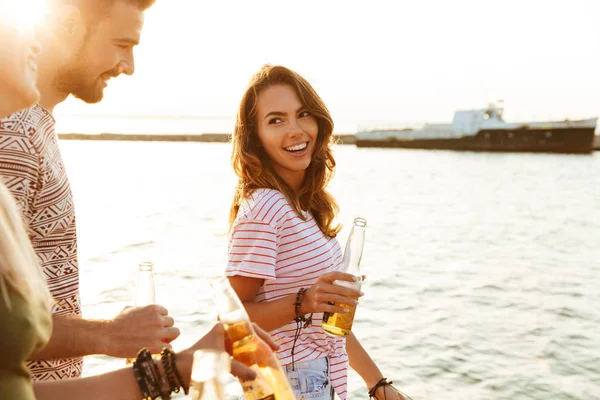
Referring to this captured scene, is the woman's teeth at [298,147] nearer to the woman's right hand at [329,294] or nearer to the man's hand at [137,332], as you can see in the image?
the woman's right hand at [329,294]

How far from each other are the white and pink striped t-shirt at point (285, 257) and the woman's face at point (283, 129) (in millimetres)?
220

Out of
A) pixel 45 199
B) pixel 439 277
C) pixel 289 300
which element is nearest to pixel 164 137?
pixel 439 277

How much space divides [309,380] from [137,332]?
977 mm

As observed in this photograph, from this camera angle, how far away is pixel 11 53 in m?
1.04

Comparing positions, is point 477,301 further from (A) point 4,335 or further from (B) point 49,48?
(A) point 4,335

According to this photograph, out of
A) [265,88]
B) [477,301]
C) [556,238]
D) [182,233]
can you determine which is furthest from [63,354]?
[556,238]

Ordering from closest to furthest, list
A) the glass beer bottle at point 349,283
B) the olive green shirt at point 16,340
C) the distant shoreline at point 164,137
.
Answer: the olive green shirt at point 16,340
the glass beer bottle at point 349,283
the distant shoreline at point 164,137

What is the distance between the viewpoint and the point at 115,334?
1.62 meters

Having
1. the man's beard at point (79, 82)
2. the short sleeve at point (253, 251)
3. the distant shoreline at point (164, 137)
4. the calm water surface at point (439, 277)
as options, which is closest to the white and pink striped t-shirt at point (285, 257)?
the short sleeve at point (253, 251)

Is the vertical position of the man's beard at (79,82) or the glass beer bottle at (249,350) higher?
the man's beard at (79,82)

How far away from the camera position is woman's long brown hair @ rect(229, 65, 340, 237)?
8.69 feet

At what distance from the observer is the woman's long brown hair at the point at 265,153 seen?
2648 millimetres

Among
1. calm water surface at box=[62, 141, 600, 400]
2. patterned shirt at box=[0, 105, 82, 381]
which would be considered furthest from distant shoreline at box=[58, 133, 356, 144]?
patterned shirt at box=[0, 105, 82, 381]

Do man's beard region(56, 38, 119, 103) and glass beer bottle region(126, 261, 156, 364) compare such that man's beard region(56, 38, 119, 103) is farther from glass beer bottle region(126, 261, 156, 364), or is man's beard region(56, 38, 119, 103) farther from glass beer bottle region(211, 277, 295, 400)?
glass beer bottle region(211, 277, 295, 400)
